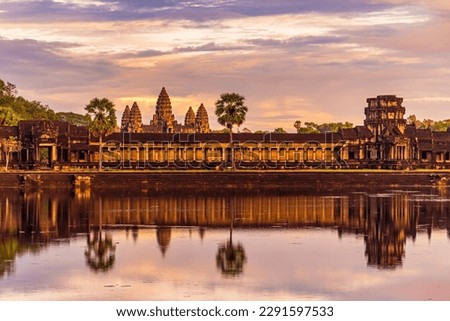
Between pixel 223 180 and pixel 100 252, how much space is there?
44615 mm

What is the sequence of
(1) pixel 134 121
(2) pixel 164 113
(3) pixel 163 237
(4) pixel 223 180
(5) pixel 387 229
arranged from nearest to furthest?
(3) pixel 163 237 → (5) pixel 387 229 → (4) pixel 223 180 → (2) pixel 164 113 → (1) pixel 134 121

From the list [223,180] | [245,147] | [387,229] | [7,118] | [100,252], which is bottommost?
[100,252]

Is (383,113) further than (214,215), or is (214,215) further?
(383,113)

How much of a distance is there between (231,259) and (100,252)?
4964 millimetres

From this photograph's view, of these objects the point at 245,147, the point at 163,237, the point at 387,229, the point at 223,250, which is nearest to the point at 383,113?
the point at 245,147

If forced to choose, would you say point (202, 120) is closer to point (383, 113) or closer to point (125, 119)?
point (125, 119)

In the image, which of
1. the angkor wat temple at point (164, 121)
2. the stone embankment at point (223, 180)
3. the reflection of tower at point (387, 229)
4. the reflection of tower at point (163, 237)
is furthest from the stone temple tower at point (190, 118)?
the reflection of tower at point (163, 237)

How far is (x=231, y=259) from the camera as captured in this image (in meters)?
31.3

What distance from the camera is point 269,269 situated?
29078 mm

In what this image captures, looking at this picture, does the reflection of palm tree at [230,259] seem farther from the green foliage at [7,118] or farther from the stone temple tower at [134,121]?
the stone temple tower at [134,121]

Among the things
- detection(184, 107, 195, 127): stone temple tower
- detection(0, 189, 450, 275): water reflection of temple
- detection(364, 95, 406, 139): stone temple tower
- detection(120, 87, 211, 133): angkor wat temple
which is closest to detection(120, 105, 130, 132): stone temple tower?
detection(120, 87, 211, 133): angkor wat temple

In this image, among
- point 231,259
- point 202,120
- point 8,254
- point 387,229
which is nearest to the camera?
point 231,259

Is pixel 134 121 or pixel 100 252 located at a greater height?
pixel 134 121

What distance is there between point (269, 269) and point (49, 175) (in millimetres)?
47582
